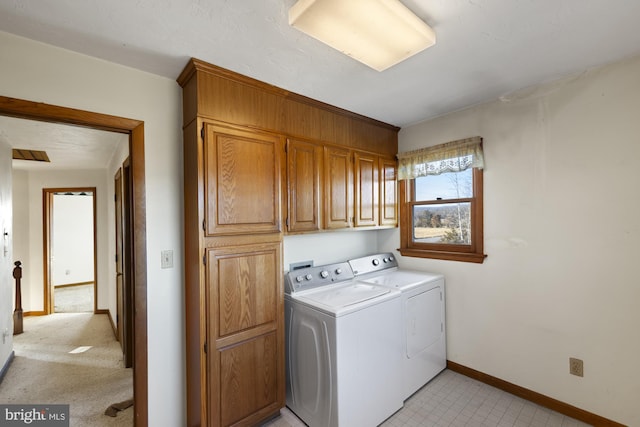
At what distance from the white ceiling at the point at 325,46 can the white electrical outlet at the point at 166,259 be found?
1.14 m

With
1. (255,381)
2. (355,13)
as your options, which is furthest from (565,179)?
(255,381)

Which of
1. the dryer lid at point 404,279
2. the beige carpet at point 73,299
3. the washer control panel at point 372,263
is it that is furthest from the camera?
the beige carpet at point 73,299

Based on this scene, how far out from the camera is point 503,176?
228cm

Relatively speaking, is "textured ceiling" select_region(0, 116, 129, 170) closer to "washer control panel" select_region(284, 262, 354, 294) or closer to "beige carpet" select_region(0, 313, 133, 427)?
"washer control panel" select_region(284, 262, 354, 294)

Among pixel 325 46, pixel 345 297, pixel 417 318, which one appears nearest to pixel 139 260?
pixel 345 297

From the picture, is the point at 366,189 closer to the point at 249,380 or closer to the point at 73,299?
the point at 249,380

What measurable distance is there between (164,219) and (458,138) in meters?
2.45

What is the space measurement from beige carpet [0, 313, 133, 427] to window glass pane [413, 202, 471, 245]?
9.33ft

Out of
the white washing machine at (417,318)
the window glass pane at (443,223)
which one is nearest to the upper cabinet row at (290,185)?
the window glass pane at (443,223)

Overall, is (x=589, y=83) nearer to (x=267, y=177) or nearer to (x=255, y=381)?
(x=267, y=177)

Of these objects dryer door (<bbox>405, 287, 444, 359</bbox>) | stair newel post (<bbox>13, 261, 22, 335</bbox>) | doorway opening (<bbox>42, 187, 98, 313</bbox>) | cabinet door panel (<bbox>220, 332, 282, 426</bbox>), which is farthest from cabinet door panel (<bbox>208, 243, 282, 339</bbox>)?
doorway opening (<bbox>42, 187, 98, 313</bbox>)

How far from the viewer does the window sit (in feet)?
8.00

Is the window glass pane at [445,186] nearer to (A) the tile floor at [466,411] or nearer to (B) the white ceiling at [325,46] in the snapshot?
(B) the white ceiling at [325,46]

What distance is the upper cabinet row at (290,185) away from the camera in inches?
68.1
